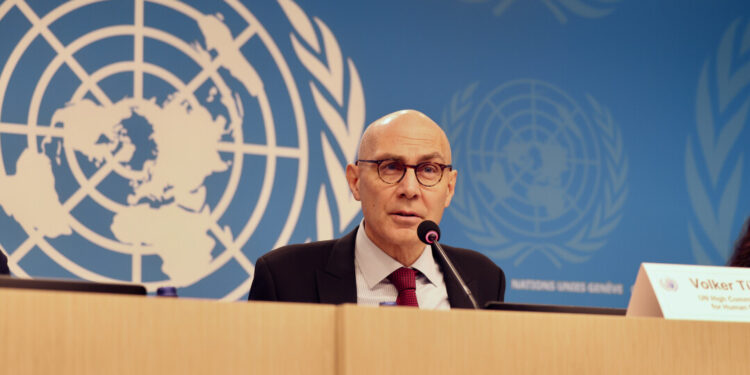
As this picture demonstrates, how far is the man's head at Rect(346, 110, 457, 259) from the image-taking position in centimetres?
262

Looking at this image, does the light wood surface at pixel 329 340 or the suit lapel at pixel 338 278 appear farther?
the suit lapel at pixel 338 278

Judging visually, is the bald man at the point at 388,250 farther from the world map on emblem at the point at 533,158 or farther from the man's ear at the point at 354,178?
the world map on emblem at the point at 533,158

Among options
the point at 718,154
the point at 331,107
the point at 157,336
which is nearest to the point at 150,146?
the point at 331,107

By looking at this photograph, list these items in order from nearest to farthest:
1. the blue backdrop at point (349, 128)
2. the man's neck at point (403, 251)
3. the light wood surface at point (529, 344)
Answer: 1. the light wood surface at point (529, 344)
2. the man's neck at point (403, 251)
3. the blue backdrop at point (349, 128)

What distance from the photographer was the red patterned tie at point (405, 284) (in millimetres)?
2498

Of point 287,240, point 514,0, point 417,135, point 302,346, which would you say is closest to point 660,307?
point 302,346

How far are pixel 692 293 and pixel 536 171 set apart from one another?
2209 millimetres

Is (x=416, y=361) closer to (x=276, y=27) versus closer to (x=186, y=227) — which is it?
(x=186, y=227)

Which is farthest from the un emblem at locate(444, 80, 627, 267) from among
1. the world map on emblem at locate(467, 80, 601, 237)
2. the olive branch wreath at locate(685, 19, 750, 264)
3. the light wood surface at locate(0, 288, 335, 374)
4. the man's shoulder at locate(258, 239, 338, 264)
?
the light wood surface at locate(0, 288, 335, 374)

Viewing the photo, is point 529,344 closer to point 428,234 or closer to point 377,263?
point 428,234

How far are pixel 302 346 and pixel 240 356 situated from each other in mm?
97

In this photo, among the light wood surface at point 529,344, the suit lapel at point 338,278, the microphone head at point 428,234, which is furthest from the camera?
the suit lapel at point 338,278

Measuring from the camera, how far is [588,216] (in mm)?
3770

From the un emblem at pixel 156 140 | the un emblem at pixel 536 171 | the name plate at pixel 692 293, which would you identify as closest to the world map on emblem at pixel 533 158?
the un emblem at pixel 536 171
